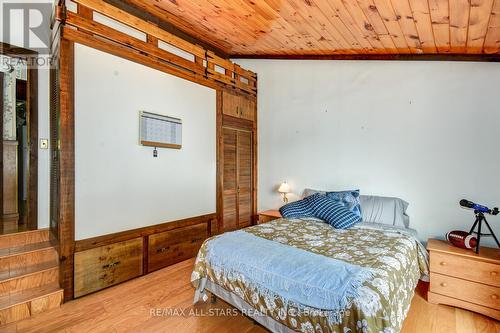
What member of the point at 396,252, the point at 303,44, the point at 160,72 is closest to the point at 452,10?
the point at 303,44

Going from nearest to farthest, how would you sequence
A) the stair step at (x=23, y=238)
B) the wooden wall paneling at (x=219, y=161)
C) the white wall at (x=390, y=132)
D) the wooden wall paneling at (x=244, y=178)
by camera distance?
1. the stair step at (x=23, y=238)
2. the white wall at (x=390, y=132)
3. the wooden wall paneling at (x=219, y=161)
4. the wooden wall paneling at (x=244, y=178)

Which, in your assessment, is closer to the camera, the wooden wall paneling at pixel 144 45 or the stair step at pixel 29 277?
the stair step at pixel 29 277

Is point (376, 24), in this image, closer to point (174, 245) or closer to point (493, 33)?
point (493, 33)

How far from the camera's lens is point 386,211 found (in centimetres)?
312

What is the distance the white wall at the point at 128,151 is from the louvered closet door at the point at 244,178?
751mm

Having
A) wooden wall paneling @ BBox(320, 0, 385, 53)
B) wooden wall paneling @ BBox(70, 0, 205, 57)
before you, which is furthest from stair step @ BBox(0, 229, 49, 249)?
wooden wall paneling @ BBox(320, 0, 385, 53)

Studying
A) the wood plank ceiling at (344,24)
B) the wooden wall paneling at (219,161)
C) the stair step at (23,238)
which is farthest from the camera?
the wooden wall paneling at (219,161)

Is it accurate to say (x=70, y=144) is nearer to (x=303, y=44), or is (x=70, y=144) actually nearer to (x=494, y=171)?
(x=303, y=44)

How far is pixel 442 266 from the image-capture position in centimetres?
246

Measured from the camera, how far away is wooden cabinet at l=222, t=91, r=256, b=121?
13.4 ft

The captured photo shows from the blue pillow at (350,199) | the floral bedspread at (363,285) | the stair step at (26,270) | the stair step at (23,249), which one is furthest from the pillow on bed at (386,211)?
the stair step at (23,249)

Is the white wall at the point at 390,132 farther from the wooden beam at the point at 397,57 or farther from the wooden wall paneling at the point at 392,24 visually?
the wooden wall paneling at the point at 392,24

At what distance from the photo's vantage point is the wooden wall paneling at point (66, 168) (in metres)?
2.37

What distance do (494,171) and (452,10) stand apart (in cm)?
175
